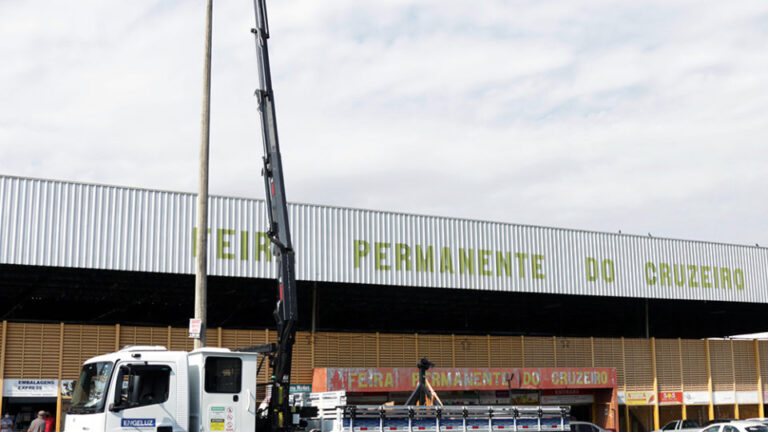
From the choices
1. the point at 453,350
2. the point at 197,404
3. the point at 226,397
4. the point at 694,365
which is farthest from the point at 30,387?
the point at 694,365

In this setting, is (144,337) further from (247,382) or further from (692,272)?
(692,272)

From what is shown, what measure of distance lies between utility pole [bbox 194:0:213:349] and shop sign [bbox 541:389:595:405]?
62.9 feet

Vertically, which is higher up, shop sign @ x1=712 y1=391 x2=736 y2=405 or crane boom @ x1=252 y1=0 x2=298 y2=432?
crane boom @ x1=252 y1=0 x2=298 y2=432

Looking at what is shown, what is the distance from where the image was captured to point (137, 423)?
566 inches

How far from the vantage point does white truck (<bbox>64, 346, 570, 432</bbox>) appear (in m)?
14.4

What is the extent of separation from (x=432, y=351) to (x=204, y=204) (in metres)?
15.7

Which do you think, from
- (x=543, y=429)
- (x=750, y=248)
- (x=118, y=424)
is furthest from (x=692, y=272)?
(x=118, y=424)

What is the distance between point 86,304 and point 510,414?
2725cm

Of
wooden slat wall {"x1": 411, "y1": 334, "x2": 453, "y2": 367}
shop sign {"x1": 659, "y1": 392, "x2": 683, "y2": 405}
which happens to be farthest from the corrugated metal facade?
shop sign {"x1": 659, "y1": 392, "x2": 683, "y2": 405}

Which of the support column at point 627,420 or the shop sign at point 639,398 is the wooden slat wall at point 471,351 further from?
the shop sign at point 639,398

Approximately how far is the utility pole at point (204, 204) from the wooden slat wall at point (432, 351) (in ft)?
30.8

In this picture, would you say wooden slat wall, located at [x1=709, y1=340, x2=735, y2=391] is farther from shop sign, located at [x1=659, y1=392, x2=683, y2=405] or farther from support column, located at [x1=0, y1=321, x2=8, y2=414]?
support column, located at [x1=0, y1=321, x2=8, y2=414]

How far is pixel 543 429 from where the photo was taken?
1823cm

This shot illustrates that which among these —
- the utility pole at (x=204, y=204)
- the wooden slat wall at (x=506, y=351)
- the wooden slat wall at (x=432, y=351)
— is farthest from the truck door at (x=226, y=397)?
the wooden slat wall at (x=506, y=351)
